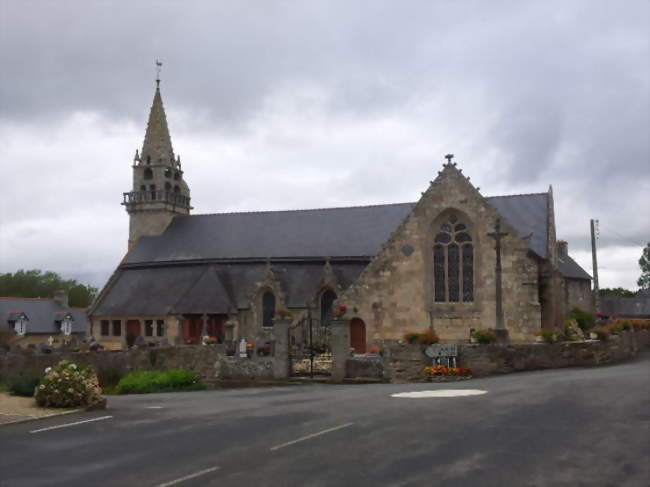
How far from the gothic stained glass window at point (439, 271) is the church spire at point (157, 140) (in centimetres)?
2691

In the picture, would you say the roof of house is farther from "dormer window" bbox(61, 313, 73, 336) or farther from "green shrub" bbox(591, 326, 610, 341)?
"green shrub" bbox(591, 326, 610, 341)

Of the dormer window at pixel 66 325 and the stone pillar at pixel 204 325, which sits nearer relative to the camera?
the stone pillar at pixel 204 325

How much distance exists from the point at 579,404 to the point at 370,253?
89.7 ft

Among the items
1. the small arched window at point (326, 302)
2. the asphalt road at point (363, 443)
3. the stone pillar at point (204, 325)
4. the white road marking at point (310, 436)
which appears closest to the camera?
the asphalt road at point (363, 443)

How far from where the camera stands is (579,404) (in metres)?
12.5

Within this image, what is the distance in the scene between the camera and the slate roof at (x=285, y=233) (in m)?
40.5

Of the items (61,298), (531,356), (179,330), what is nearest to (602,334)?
(531,356)

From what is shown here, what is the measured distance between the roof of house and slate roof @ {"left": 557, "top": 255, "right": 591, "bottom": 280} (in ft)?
106

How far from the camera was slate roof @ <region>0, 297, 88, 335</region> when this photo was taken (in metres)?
55.4

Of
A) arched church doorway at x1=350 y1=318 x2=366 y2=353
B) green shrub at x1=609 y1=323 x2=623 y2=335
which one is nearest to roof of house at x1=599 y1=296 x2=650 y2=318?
arched church doorway at x1=350 y1=318 x2=366 y2=353

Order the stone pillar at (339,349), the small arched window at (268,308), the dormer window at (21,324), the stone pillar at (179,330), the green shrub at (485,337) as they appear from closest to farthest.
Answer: the green shrub at (485,337), the stone pillar at (339,349), the stone pillar at (179,330), the small arched window at (268,308), the dormer window at (21,324)

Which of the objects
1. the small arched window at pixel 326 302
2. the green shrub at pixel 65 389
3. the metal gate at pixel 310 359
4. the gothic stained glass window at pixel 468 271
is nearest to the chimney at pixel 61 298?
the small arched window at pixel 326 302

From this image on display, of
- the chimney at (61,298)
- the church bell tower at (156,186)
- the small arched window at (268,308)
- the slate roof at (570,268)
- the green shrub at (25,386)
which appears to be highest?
the church bell tower at (156,186)

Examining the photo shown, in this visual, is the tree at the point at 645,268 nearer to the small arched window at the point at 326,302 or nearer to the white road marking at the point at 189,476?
the small arched window at the point at 326,302
